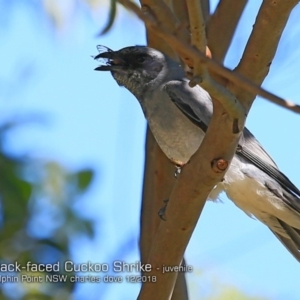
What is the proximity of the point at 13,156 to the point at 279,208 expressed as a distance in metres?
1.71

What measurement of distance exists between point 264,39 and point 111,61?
210 centimetres

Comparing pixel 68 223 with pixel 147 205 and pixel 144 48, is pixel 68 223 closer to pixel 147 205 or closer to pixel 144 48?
pixel 147 205

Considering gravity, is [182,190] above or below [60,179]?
below

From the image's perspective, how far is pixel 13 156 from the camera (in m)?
2.97

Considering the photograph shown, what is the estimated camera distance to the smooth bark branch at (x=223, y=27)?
3.98 metres

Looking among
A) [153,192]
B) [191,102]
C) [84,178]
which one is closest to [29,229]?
[84,178]

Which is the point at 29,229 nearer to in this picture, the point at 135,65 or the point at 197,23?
the point at 197,23

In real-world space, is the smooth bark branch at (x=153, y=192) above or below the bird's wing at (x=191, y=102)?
below

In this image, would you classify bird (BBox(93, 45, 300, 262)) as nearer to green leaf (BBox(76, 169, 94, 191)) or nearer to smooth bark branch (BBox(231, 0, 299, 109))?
green leaf (BBox(76, 169, 94, 191))

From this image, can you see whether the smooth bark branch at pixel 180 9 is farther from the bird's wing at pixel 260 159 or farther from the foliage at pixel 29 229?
the foliage at pixel 29 229

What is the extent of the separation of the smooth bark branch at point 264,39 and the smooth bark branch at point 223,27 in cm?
148

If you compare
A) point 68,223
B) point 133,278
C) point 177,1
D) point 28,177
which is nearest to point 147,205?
point 133,278

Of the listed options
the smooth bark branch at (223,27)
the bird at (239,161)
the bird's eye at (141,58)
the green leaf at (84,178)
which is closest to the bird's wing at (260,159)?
the bird at (239,161)

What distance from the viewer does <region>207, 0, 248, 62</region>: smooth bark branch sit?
3.98 meters
